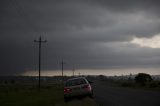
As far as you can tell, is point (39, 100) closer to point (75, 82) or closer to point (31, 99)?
point (31, 99)

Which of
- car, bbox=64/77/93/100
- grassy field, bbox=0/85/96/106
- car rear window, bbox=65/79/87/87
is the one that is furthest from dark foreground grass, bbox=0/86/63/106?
car rear window, bbox=65/79/87/87

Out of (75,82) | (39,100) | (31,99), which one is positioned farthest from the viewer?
(31,99)

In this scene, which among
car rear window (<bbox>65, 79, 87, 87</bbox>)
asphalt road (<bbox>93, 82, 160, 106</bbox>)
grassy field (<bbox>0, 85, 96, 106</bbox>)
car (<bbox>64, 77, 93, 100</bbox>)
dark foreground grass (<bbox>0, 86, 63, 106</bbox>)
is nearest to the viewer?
asphalt road (<bbox>93, 82, 160, 106</bbox>)

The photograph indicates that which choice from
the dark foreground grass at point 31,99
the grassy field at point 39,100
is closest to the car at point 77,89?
the grassy field at point 39,100

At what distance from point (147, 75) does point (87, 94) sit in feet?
276

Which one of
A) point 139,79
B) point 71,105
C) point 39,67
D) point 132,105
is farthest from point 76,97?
point 139,79

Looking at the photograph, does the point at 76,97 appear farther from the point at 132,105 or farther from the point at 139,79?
the point at 139,79

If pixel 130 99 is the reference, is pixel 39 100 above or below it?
below

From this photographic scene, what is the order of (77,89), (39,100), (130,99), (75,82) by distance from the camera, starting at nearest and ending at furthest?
(77,89)
(130,99)
(75,82)
(39,100)

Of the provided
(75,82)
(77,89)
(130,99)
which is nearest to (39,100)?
(75,82)

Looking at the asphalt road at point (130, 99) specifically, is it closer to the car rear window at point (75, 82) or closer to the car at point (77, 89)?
the car at point (77, 89)

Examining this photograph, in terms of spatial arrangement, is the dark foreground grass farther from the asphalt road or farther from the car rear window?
the asphalt road

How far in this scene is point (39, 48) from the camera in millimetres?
67000

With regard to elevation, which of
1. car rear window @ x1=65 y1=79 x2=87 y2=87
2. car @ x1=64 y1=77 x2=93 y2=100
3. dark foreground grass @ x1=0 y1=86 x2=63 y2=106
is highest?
car rear window @ x1=65 y1=79 x2=87 y2=87
